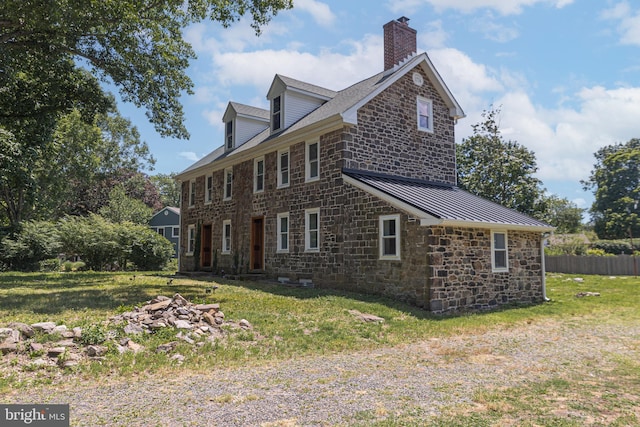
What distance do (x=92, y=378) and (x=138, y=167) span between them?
4079cm

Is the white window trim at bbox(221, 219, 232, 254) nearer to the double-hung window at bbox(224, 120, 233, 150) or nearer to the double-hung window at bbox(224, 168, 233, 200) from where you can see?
the double-hung window at bbox(224, 168, 233, 200)

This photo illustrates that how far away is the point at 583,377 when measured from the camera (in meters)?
A: 5.99

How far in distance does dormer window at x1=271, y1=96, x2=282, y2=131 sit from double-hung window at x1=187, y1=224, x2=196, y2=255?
8.00 m

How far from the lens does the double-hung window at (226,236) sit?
20.4 metres

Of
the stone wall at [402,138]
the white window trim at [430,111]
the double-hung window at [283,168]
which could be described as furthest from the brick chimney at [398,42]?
the double-hung window at [283,168]

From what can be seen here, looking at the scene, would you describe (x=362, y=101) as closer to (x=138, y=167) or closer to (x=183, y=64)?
(x=183, y=64)

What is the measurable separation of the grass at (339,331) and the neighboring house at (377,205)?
36.8 inches

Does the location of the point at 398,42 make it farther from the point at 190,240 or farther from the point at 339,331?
the point at 190,240

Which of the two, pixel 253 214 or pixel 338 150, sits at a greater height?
pixel 338 150

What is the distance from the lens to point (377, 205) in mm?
12703

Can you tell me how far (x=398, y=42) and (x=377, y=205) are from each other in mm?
8305

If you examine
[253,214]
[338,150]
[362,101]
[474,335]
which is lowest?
[474,335]

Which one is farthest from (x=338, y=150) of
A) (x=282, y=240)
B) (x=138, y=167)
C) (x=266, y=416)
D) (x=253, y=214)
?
(x=138, y=167)

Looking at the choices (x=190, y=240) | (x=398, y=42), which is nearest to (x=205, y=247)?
(x=190, y=240)
